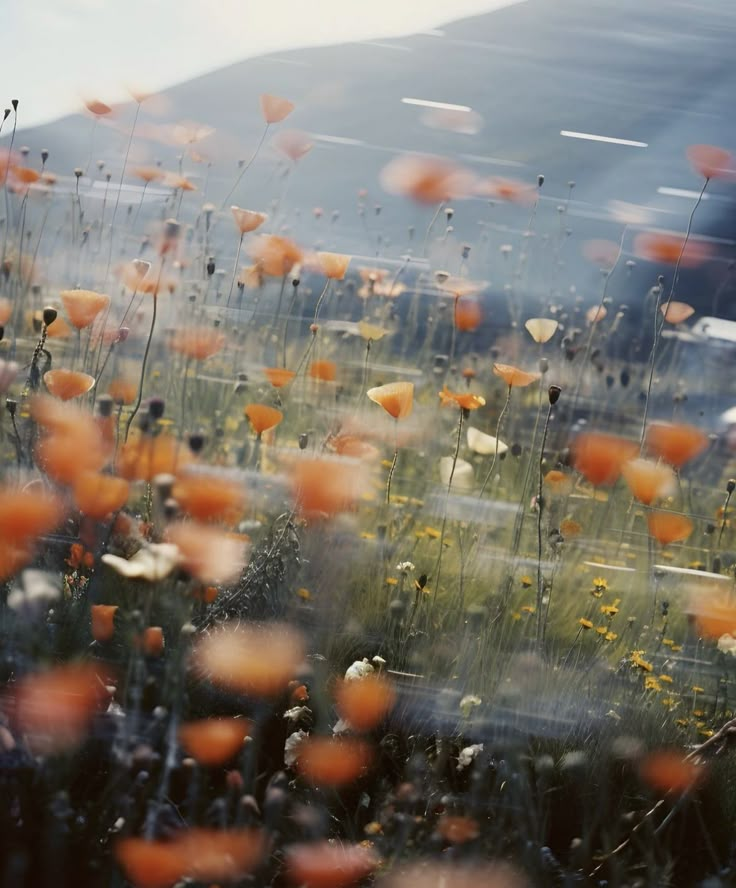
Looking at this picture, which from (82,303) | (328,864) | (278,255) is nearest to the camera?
(328,864)

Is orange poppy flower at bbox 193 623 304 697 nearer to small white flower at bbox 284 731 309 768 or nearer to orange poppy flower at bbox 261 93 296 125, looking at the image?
small white flower at bbox 284 731 309 768

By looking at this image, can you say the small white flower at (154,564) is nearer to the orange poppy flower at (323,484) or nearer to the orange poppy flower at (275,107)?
the orange poppy flower at (323,484)

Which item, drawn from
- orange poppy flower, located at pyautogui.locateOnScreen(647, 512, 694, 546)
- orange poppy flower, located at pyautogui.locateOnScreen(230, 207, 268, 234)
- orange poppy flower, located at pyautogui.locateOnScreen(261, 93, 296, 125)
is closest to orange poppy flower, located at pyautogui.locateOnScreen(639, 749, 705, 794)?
orange poppy flower, located at pyautogui.locateOnScreen(647, 512, 694, 546)

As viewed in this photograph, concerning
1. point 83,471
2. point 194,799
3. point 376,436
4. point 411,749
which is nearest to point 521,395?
point 376,436

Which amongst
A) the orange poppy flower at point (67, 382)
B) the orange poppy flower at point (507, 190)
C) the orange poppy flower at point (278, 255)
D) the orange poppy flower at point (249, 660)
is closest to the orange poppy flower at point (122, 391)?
the orange poppy flower at point (67, 382)

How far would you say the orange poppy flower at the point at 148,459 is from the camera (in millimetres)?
1389

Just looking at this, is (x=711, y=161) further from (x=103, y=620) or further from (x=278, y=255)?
(x=103, y=620)

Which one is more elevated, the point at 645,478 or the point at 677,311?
the point at 677,311

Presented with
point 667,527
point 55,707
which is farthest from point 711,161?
point 55,707

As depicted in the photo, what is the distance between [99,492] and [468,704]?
1.94 feet

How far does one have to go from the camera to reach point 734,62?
5.57ft

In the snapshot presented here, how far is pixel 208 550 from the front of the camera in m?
1.31

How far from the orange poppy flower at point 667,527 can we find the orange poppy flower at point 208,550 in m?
0.66

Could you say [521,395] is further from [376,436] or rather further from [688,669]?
[688,669]
